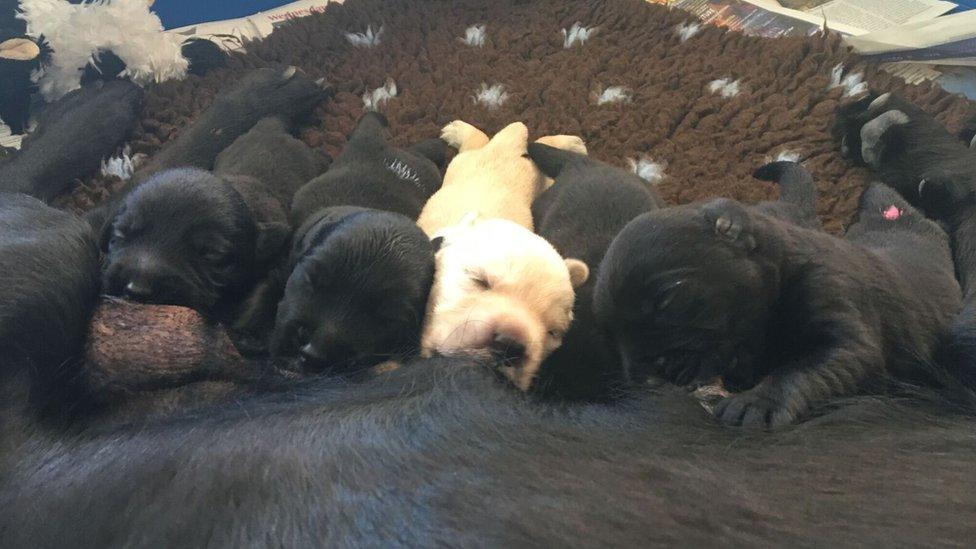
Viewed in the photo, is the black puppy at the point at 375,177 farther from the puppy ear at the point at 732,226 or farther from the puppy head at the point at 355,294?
the puppy ear at the point at 732,226

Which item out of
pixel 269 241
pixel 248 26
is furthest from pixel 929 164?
pixel 248 26

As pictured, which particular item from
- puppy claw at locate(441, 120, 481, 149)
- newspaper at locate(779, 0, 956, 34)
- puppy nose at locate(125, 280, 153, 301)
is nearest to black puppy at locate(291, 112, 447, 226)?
puppy claw at locate(441, 120, 481, 149)

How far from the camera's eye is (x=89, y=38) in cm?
184

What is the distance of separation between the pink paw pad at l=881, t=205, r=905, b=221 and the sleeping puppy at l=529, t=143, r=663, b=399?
0.39 meters

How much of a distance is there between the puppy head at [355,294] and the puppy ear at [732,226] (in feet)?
1.34

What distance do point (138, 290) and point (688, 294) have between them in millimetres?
686

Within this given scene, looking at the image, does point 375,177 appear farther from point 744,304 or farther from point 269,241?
point 744,304

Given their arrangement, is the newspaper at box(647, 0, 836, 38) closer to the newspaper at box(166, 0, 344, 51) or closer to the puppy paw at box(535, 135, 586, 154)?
the puppy paw at box(535, 135, 586, 154)

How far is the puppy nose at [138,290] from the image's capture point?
0.96 meters

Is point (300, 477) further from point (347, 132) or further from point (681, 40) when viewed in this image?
point (681, 40)

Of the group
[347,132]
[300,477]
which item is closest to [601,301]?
[300,477]

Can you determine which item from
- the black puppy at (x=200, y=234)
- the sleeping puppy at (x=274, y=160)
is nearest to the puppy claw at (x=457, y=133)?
the sleeping puppy at (x=274, y=160)

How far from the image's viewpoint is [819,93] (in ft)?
5.78

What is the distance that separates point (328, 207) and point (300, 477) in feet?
2.72
